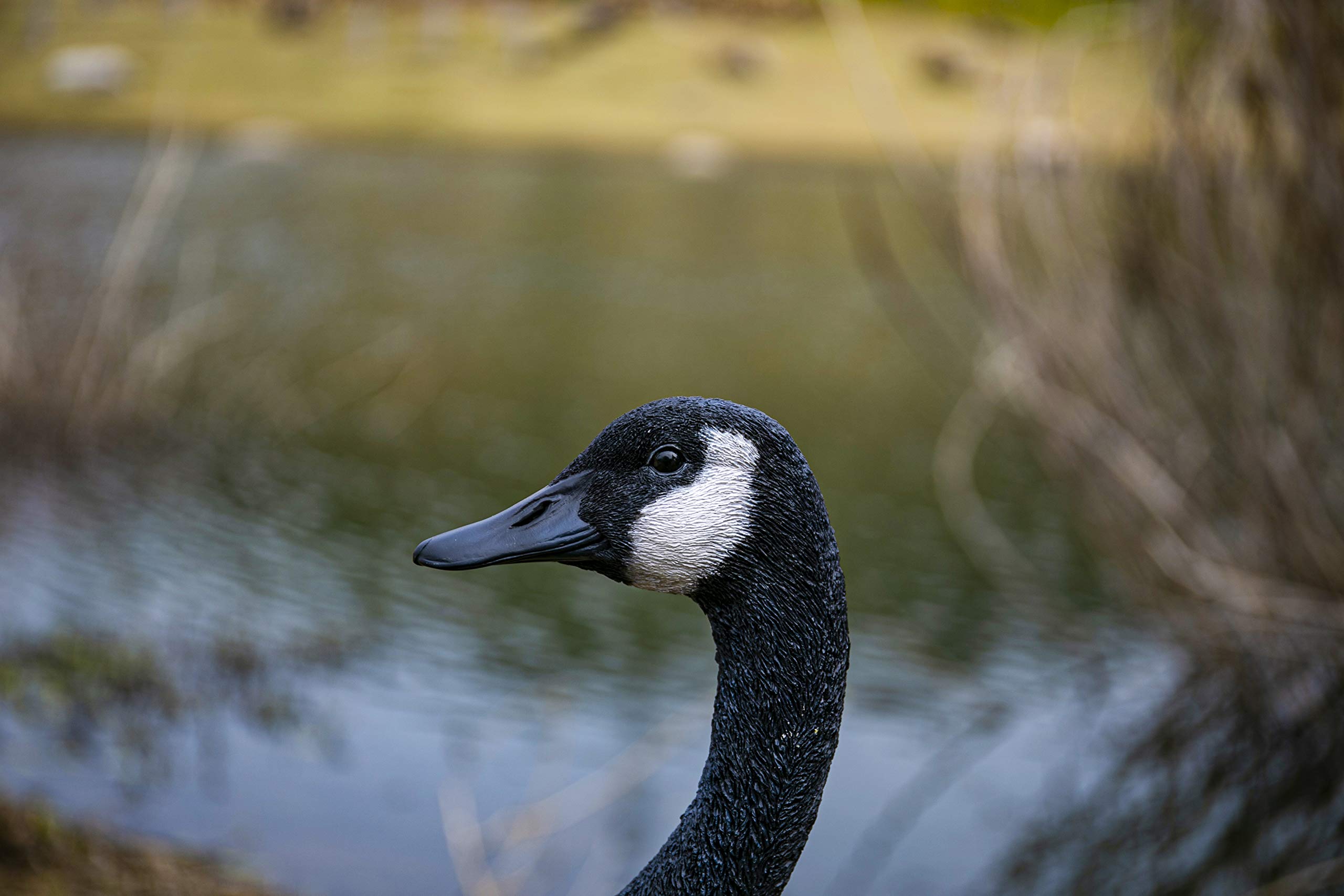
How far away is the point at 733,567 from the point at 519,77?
45.8 m

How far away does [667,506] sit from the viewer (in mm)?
2158

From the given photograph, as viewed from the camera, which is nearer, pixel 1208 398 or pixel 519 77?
pixel 1208 398

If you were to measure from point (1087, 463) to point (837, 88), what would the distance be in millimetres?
43020

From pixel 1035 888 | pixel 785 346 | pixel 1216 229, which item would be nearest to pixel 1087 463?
pixel 1216 229

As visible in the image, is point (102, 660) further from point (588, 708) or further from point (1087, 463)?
point (1087, 463)

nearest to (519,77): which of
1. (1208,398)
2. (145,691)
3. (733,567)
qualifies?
(145,691)

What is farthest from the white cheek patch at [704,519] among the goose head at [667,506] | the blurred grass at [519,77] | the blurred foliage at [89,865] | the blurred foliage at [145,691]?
the blurred grass at [519,77]

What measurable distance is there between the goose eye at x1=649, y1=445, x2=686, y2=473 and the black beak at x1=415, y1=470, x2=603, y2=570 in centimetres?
15

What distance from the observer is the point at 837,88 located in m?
46.6

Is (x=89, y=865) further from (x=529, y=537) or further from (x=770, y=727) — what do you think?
(x=770, y=727)

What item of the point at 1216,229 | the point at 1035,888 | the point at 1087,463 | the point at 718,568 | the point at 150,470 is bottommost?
the point at 150,470

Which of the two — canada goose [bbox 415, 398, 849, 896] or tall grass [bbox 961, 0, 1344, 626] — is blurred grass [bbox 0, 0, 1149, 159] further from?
canada goose [bbox 415, 398, 849, 896]

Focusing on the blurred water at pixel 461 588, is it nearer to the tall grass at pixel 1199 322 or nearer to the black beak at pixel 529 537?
the tall grass at pixel 1199 322

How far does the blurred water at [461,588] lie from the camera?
6.03 meters
